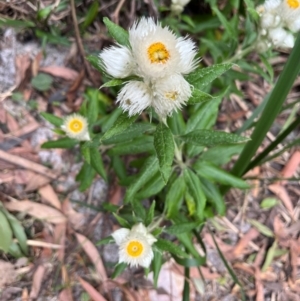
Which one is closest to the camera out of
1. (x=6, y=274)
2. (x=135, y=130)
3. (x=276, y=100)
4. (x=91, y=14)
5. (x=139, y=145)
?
(x=276, y=100)

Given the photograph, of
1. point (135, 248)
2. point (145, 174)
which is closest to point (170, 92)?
point (145, 174)

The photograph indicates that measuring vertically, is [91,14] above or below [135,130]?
above

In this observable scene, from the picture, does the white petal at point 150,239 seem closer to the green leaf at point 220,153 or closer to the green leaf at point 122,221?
the green leaf at point 122,221

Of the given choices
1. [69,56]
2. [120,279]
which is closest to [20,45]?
[69,56]

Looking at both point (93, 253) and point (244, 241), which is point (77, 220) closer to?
point (93, 253)

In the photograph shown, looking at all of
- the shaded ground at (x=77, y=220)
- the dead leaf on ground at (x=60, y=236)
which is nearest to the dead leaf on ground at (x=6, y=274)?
the shaded ground at (x=77, y=220)
